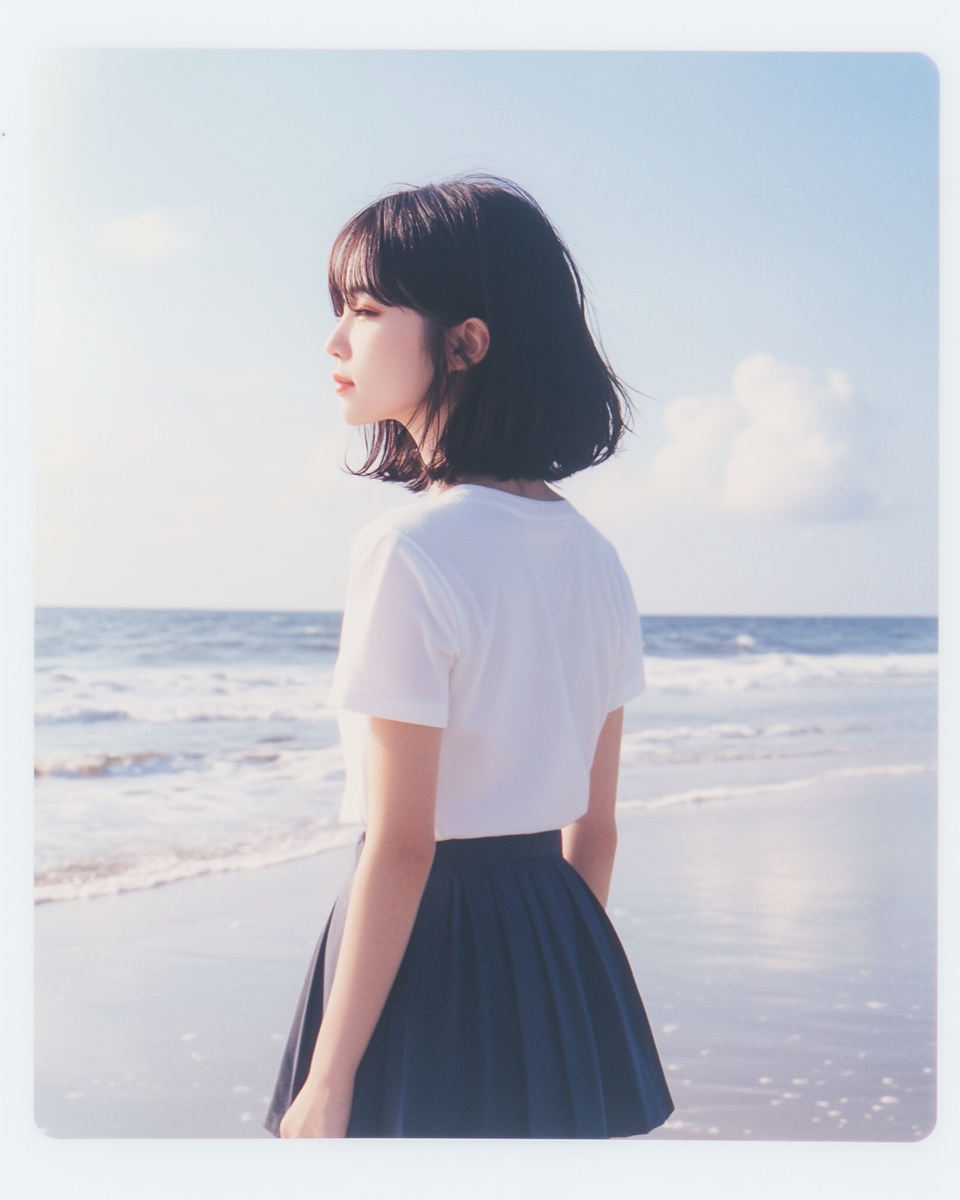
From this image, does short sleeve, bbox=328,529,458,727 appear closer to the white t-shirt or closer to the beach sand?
the white t-shirt

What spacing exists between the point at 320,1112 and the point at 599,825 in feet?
1.33

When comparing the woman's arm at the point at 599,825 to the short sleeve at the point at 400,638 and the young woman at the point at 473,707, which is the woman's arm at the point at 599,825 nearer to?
the young woman at the point at 473,707

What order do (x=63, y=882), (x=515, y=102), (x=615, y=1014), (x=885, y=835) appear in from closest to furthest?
1. (x=615, y=1014)
2. (x=515, y=102)
3. (x=63, y=882)
4. (x=885, y=835)

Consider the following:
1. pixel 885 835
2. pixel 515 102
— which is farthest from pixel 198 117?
pixel 885 835

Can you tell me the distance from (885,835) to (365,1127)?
8.82ft

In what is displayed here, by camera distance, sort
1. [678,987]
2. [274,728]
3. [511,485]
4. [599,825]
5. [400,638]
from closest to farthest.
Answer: [400,638]
[511,485]
[599,825]
[678,987]
[274,728]

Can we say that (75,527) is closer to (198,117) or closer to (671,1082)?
(198,117)

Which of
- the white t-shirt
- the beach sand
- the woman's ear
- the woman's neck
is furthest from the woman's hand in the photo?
the beach sand

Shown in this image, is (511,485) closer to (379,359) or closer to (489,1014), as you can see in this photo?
(379,359)

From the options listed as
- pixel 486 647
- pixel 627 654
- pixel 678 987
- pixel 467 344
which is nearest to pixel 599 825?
pixel 627 654

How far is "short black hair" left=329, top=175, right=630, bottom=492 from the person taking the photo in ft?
3.11

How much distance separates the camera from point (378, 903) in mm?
848

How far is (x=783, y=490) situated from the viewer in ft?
8.12

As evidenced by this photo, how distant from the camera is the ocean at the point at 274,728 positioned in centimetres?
310
